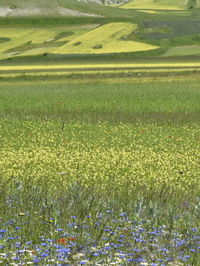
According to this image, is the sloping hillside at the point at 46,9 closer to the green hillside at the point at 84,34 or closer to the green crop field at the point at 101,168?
the green hillside at the point at 84,34

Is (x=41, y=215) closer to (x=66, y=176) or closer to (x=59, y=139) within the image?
(x=66, y=176)

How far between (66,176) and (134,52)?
80347mm

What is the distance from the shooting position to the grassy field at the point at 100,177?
9.76 meters

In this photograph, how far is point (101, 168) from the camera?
60.0 ft

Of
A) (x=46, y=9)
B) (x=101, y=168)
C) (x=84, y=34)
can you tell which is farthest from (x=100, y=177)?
(x=46, y=9)

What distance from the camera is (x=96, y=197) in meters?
13.4

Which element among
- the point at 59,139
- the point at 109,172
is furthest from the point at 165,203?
the point at 59,139

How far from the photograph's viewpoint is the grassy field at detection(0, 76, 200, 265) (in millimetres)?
9758

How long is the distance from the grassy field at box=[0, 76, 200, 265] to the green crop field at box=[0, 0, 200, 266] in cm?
4

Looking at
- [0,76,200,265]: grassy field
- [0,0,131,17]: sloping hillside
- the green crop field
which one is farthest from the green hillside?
[0,76,200,265]: grassy field

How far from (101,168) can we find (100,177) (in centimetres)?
115

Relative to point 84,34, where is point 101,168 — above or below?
above

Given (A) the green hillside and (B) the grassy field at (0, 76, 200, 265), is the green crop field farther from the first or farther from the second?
(A) the green hillside

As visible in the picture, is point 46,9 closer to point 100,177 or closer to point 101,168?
point 101,168
